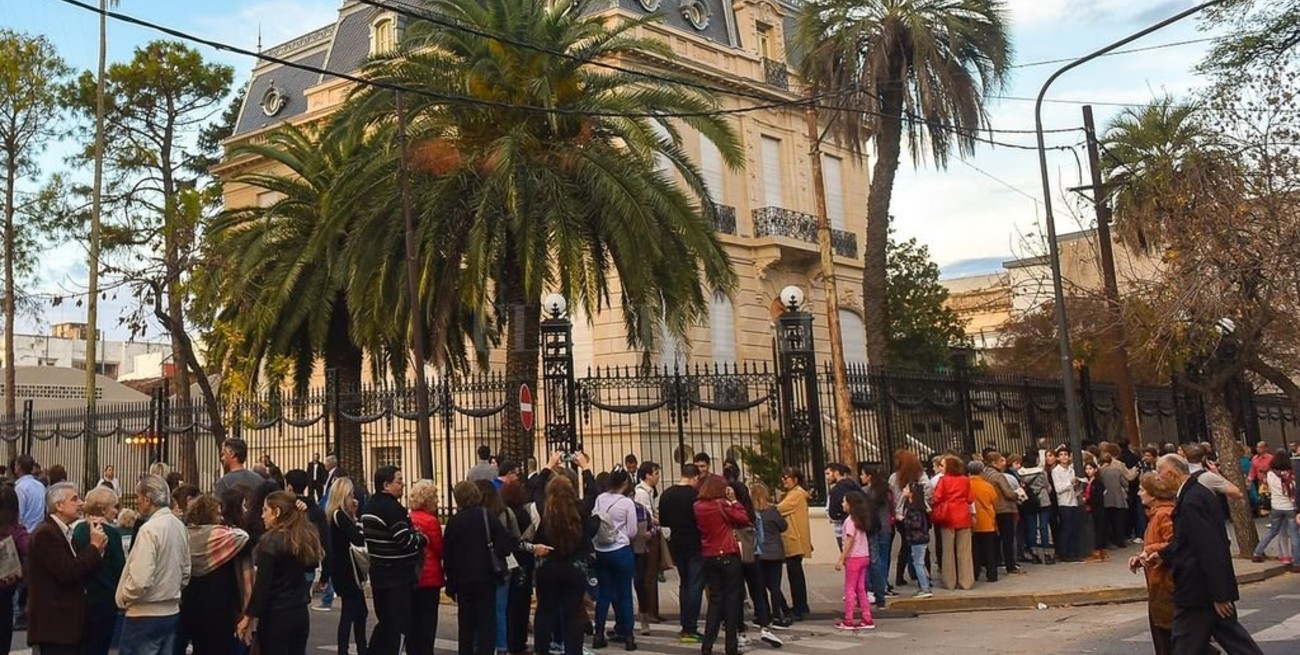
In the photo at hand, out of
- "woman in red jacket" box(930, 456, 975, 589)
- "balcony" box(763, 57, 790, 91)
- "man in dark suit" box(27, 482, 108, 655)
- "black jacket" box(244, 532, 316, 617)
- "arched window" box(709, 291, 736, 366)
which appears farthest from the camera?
"balcony" box(763, 57, 790, 91)

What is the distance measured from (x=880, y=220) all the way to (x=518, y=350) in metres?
10.3

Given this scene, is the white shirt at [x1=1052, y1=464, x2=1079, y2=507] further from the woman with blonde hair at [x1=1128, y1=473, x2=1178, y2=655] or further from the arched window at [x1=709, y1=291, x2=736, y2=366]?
the arched window at [x1=709, y1=291, x2=736, y2=366]

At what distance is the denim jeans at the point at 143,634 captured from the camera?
7055 mm

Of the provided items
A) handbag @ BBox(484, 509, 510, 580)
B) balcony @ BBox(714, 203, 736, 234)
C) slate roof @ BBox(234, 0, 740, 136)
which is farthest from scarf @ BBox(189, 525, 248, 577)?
slate roof @ BBox(234, 0, 740, 136)

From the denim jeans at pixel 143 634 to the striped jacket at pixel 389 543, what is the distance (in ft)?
5.70

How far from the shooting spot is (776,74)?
114 feet

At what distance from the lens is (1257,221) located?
619 inches

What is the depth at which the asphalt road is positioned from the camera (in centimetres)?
1021

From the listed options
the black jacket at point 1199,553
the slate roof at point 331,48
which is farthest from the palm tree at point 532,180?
the slate roof at point 331,48

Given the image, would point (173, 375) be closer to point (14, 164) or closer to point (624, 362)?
point (14, 164)

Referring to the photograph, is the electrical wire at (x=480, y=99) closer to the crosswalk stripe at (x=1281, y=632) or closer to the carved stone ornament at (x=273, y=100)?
the crosswalk stripe at (x=1281, y=632)

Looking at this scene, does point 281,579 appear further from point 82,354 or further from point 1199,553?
point 82,354

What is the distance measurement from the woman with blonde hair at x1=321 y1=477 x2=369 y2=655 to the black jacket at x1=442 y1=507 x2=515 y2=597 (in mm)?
682

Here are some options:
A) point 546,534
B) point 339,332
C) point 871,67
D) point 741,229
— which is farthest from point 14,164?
point 546,534
